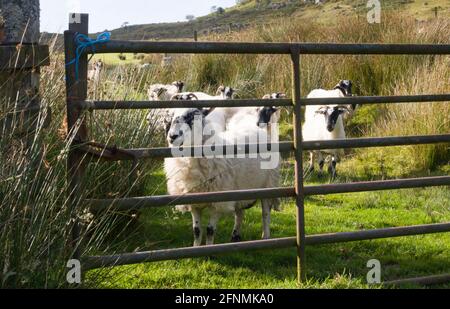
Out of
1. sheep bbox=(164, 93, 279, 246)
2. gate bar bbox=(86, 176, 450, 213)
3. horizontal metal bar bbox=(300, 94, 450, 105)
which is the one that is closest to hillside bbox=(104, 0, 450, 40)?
sheep bbox=(164, 93, 279, 246)

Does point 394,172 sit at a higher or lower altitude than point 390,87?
lower

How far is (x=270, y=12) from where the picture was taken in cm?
5425

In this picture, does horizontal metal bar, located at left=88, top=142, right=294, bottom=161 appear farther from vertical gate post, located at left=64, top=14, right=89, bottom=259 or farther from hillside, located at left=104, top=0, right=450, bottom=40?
hillside, located at left=104, top=0, right=450, bottom=40

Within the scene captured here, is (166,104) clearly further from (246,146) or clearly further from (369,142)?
(369,142)

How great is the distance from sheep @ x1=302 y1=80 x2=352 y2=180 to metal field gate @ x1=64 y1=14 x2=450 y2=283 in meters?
5.25

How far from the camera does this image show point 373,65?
45.3ft

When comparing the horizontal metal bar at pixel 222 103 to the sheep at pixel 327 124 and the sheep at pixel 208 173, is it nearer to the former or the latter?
the sheep at pixel 208 173

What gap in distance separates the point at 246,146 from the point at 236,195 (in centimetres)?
36

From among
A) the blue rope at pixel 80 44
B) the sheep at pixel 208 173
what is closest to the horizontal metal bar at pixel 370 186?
the sheep at pixel 208 173

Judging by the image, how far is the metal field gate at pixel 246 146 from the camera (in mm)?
4039

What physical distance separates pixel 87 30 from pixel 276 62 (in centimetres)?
1150

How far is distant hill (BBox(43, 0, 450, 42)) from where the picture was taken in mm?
38125

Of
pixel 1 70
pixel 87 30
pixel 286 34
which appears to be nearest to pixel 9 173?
pixel 1 70
